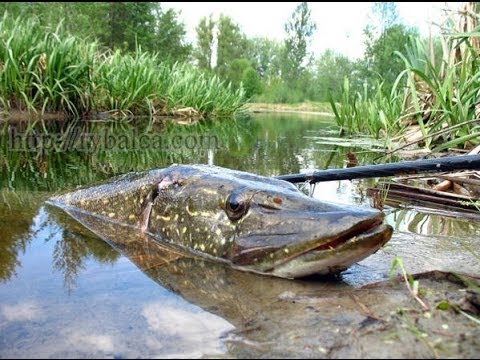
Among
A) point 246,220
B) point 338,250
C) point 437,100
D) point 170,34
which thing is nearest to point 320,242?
point 338,250

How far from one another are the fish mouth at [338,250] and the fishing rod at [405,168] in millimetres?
742

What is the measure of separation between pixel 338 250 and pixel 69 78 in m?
8.40

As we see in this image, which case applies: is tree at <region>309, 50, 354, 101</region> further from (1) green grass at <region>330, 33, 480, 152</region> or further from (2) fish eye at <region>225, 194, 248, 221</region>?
(2) fish eye at <region>225, 194, 248, 221</region>

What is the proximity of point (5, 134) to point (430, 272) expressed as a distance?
6.17 meters

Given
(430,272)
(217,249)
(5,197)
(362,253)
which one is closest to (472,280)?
(430,272)

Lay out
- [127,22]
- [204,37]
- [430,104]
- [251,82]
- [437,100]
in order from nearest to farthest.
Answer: [437,100] → [430,104] → [127,22] → [251,82] → [204,37]

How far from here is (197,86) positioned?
14641 mm

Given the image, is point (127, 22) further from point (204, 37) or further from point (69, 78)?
point (69, 78)

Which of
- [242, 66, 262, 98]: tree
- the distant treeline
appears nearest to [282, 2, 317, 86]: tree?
the distant treeline

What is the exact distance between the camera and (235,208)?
1850 mm

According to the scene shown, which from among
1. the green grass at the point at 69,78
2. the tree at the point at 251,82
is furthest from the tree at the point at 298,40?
the green grass at the point at 69,78

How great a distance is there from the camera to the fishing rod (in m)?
2.09

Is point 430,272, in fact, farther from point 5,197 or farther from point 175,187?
point 5,197

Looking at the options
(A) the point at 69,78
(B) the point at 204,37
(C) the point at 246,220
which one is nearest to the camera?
(C) the point at 246,220
